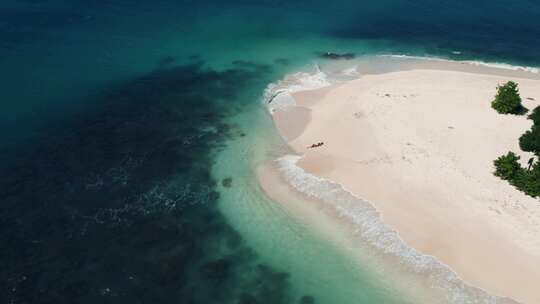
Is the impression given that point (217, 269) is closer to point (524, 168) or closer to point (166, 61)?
point (524, 168)

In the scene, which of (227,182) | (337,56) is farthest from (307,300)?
(337,56)

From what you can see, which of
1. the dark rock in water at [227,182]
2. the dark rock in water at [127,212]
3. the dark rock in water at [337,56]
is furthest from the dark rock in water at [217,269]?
the dark rock in water at [337,56]

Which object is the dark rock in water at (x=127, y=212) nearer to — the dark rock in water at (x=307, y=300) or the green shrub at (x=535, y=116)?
the dark rock in water at (x=307, y=300)

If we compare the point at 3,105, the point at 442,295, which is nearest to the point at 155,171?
the point at 3,105

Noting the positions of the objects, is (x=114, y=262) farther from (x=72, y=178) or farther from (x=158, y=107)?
(x=158, y=107)

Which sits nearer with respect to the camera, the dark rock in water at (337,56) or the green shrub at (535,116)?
the green shrub at (535,116)

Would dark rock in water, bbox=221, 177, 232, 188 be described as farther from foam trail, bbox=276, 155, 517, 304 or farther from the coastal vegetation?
the coastal vegetation

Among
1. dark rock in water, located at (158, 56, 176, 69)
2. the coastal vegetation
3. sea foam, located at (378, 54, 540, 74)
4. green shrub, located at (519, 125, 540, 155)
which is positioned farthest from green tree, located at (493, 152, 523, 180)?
dark rock in water, located at (158, 56, 176, 69)
